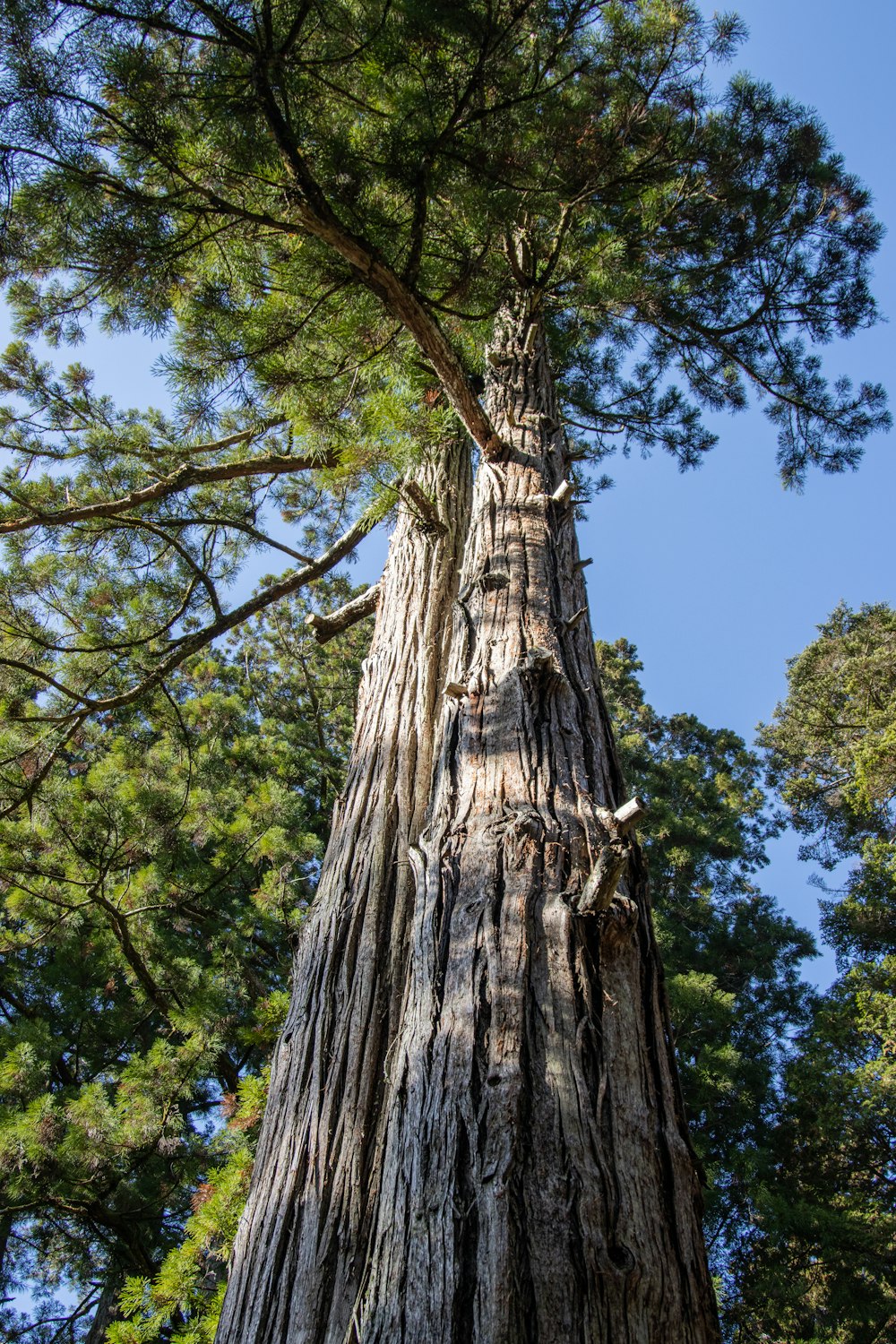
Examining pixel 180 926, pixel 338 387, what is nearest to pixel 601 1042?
pixel 338 387

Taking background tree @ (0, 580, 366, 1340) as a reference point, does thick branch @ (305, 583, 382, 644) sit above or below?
above

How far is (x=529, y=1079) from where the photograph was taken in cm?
150

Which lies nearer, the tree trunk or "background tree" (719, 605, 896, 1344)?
the tree trunk

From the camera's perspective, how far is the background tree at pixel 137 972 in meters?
5.03

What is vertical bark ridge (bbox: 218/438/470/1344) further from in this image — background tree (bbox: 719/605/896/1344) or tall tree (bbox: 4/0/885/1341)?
background tree (bbox: 719/605/896/1344)

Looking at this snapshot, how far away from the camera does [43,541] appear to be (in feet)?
17.5

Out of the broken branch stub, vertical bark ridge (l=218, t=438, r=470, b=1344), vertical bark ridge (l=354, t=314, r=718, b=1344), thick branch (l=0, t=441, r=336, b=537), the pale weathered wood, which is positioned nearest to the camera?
vertical bark ridge (l=354, t=314, r=718, b=1344)

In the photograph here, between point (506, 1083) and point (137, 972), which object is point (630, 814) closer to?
point (506, 1083)

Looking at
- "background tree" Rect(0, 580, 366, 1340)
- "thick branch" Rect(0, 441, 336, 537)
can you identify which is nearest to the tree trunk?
"background tree" Rect(0, 580, 366, 1340)

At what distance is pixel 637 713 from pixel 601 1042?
16.3 metres

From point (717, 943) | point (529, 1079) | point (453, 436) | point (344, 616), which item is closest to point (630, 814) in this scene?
point (529, 1079)

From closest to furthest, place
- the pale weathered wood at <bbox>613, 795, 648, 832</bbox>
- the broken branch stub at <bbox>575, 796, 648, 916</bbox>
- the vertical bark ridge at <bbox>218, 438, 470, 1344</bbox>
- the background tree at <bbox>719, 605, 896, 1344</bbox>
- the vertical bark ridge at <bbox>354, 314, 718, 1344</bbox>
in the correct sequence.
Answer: the vertical bark ridge at <bbox>354, 314, 718, 1344</bbox>, the broken branch stub at <bbox>575, 796, 648, 916</bbox>, the pale weathered wood at <bbox>613, 795, 648, 832</bbox>, the vertical bark ridge at <bbox>218, 438, 470, 1344</bbox>, the background tree at <bbox>719, 605, 896, 1344</bbox>

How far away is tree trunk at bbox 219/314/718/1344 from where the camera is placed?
128 cm

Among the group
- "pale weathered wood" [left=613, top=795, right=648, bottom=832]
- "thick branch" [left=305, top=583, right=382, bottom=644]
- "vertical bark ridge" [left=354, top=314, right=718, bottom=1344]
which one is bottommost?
"vertical bark ridge" [left=354, top=314, right=718, bottom=1344]
